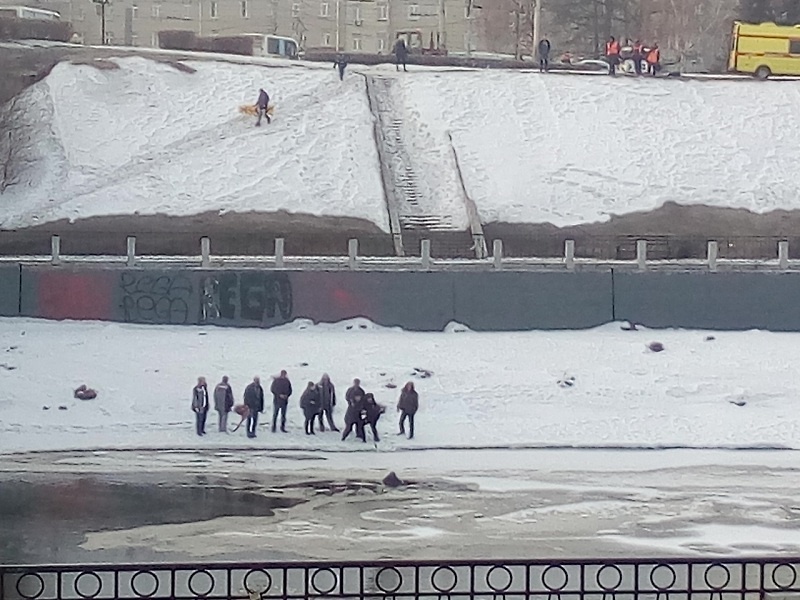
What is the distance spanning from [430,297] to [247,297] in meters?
0.71

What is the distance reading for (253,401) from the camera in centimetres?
487

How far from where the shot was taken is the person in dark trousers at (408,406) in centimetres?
488

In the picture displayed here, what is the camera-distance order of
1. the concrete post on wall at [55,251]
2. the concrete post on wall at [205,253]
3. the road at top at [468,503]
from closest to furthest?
the road at top at [468,503]
the concrete post on wall at [55,251]
the concrete post on wall at [205,253]

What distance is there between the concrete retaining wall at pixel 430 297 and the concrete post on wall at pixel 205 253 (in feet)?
0.15

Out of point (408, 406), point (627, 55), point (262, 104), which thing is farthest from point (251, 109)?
point (627, 55)

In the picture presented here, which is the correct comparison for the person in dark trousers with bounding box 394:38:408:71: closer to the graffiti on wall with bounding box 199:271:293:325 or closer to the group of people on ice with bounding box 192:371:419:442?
the graffiti on wall with bounding box 199:271:293:325

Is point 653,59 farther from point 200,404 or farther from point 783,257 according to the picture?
point 200,404

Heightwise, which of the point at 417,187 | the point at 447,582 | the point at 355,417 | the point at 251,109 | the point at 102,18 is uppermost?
the point at 102,18

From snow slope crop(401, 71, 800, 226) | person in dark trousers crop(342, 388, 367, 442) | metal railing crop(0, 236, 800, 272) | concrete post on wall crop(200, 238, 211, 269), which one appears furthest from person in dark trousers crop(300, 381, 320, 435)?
snow slope crop(401, 71, 800, 226)

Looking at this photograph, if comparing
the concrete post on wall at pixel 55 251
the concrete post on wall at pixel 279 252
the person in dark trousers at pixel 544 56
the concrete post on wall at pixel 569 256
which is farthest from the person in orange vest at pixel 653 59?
the concrete post on wall at pixel 55 251

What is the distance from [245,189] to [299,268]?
1.25 feet

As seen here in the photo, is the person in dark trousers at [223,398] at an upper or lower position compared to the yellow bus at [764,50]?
lower

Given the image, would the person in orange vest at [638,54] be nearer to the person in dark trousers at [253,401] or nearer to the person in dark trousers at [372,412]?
the person in dark trousers at [372,412]

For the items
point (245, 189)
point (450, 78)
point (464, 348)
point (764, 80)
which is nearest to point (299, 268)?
point (245, 189)
